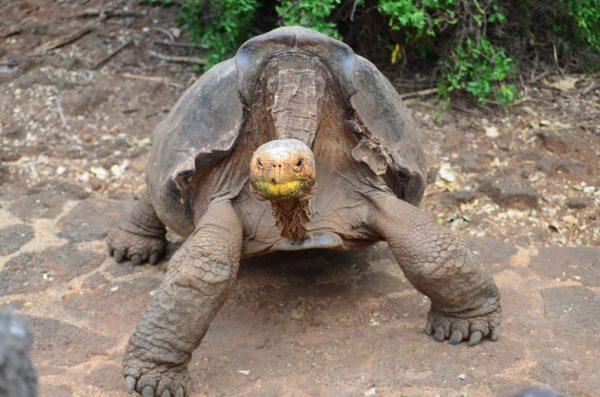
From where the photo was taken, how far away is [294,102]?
123 inches

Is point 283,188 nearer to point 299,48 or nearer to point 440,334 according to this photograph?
point 299,48

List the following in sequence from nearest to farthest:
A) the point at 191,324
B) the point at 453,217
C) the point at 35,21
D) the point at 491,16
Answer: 1. the point at 191,324
2. the point at 453,217
3. the point at 491,16
4. the point at 35,21

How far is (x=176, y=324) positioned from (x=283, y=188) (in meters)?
0.71

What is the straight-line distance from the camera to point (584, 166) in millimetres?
4898

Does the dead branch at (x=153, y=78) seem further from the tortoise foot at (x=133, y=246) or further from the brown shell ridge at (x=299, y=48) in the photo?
the brown shell ridge at (x=299, y=48)

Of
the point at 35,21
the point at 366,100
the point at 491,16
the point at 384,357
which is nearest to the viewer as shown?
the point at 384,357

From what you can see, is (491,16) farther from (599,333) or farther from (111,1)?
(111,1)

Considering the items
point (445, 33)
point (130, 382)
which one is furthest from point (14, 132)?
point (130, 382)

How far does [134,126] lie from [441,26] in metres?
2.30

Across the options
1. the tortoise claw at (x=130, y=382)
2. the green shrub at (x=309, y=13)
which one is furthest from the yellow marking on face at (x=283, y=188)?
the green shrub at (x=309, y=13)

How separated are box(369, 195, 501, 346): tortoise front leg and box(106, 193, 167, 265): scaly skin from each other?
1444mm

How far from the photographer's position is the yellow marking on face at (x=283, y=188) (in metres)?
2.61

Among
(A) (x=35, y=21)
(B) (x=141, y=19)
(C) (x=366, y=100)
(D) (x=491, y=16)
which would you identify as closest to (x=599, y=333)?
(C) (x=366, y=100)

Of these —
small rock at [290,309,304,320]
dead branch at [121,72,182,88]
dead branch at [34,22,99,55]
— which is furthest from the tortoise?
dead branch at [34,22,99,55]
